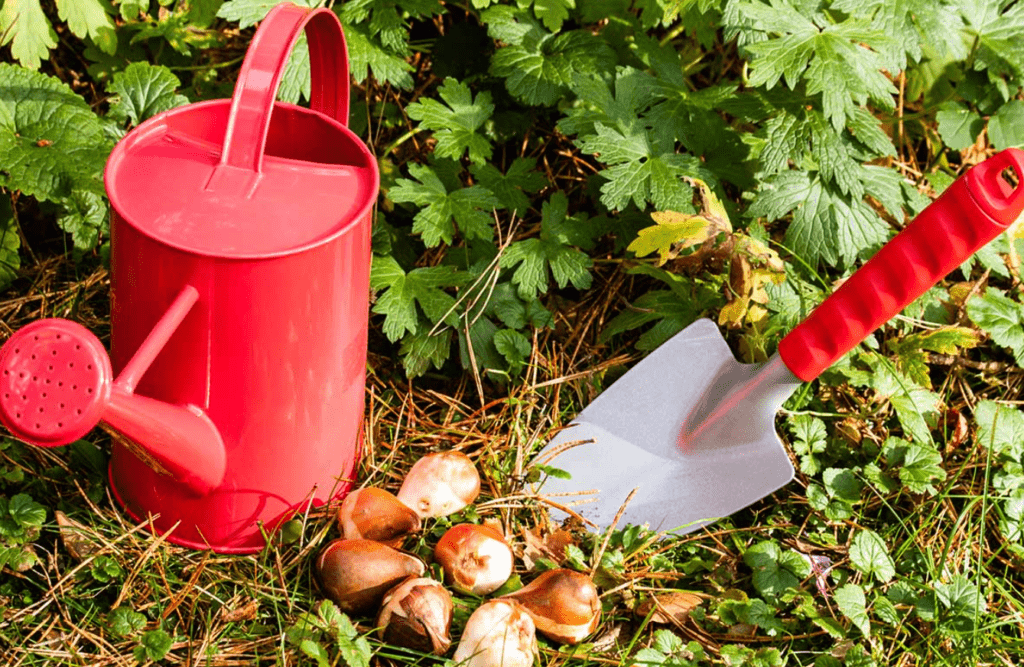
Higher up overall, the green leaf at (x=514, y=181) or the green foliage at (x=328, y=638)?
the green leaf at (x=514, y=181)

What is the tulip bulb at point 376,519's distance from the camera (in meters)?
1.58

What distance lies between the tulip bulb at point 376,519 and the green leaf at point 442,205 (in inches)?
19.7

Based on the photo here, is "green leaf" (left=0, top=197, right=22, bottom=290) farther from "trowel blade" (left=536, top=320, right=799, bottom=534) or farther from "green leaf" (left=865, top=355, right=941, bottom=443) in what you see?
"green leaf" (left=865, top=355, right=941, bottom=443)

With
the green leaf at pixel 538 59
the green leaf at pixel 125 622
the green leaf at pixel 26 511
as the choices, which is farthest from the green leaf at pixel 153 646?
the green leaf at pixel 538 59

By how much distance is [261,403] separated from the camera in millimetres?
1465

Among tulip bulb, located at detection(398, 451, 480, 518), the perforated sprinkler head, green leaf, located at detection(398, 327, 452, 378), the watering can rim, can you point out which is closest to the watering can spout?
the perforated sprinkler head

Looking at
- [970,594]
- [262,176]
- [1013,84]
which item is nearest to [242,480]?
[262,176]

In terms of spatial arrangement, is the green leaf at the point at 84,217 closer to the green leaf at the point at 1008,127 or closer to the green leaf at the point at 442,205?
the green leaf at the point at 442,205

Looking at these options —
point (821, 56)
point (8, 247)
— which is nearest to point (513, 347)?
point (821, 56)

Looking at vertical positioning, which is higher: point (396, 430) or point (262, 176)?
point (262, 176)

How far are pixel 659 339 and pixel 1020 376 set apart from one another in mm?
777

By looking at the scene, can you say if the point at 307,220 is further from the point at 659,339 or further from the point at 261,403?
the point at 659,339

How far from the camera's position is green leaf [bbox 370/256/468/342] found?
185 cm

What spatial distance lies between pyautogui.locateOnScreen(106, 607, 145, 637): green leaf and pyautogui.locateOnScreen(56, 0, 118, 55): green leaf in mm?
1088
